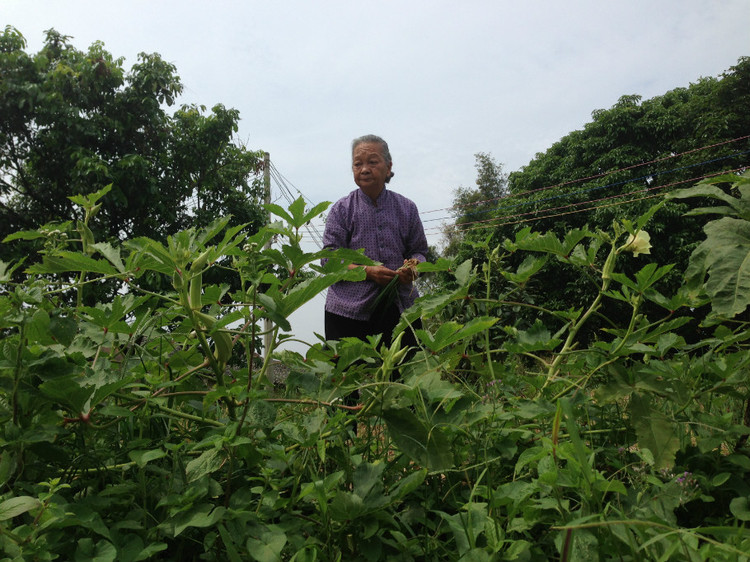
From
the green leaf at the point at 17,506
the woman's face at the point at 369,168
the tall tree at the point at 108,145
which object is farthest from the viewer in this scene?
the tall tree at the point at 108,145

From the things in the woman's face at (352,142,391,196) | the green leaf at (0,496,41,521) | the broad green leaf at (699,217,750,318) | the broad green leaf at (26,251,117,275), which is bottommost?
the green leaf at (0,496,41,521)

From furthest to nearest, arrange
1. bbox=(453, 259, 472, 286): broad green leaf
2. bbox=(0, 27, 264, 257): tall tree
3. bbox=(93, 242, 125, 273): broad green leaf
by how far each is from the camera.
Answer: bbox=(0, 27, 264, 257): tall tree, bbox=(453, 259, 472, 286): broad green leaf, bbox=(93, 242, 125, 273): broad green leaf

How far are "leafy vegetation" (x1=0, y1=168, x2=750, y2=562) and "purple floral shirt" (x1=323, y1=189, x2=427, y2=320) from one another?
161 cm

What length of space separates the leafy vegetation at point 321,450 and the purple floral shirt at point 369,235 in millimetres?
1612

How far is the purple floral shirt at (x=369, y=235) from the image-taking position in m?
2.54

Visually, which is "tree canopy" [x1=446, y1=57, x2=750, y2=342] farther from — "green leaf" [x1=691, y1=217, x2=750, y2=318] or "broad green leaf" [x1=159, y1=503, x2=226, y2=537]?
"broad green leaf" [x1=159, y1=503, x2=226, y2=537]

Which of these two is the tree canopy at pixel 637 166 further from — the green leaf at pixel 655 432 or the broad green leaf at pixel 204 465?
the broad green leaf at pixel 204 465

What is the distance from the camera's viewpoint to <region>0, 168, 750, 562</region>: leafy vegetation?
57 cm

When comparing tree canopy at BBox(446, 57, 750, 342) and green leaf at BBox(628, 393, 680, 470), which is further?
tree canopy at BBox(446, 57, 750, 342)

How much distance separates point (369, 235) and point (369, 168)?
1.42ft

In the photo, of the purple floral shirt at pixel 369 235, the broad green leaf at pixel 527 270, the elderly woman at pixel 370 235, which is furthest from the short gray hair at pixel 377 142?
the broad green leaf at pixel 527 270

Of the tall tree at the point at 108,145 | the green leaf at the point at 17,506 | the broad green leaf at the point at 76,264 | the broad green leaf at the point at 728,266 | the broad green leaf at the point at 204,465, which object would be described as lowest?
the broad green leaf at the point at 204,465

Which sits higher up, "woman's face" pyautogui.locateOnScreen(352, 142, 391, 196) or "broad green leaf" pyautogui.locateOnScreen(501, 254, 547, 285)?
"woman's face" pyautogui.locateOnScreen(352, 142, 391, 196)

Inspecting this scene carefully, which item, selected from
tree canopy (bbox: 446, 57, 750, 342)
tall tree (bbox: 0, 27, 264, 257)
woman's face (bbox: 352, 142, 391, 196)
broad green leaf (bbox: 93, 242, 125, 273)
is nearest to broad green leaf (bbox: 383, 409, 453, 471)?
broad green leaf (bbox: 93, 242, 125, 273)
